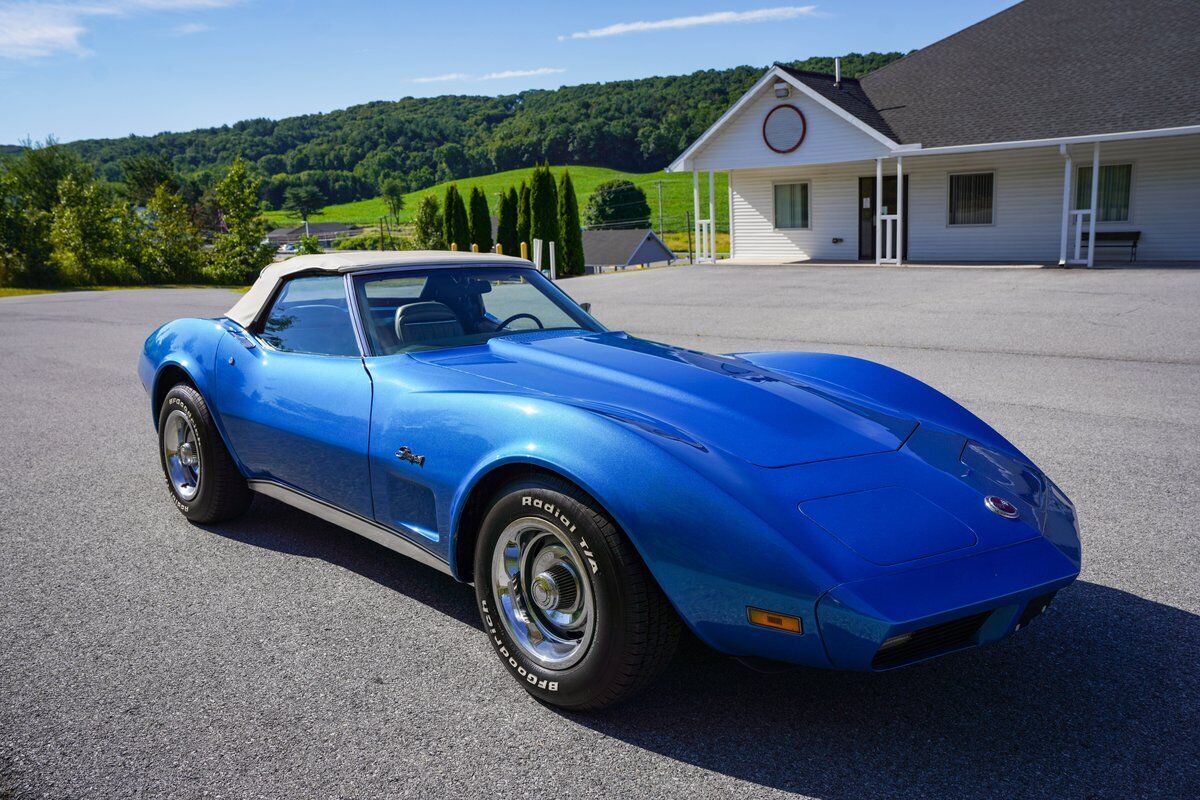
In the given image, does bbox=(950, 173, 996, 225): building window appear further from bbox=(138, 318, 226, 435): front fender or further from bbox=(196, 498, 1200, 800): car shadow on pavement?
bbox=(138, 318, 226, 435): front fender

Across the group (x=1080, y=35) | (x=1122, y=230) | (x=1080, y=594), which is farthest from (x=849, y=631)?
(x=1080, y=35)

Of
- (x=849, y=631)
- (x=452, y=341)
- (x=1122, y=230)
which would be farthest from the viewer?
(x=1122, y=230)

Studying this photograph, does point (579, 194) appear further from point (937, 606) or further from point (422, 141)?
point (937, 606)

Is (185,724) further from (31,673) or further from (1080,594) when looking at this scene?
(1080,594)

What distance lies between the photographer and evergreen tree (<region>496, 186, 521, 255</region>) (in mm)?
31266

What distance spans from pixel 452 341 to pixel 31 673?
2.00m

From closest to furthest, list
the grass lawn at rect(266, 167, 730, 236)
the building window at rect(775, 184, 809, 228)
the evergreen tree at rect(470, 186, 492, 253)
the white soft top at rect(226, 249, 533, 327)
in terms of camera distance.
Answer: the white soft top at rect(226, 249, 533, 327), the building window at rect(775, 184, 809, 228), the evergreen tree at rect(470, 186, 492, 253), the grass lawn at rect(266, 167, 730, 236)

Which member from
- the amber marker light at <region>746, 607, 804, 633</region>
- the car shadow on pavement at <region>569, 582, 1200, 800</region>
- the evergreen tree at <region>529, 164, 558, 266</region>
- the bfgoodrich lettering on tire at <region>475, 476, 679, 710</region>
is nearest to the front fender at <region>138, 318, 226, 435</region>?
the bfgoodrich lettering on tire at <region>475, 476, 679, 710</region>

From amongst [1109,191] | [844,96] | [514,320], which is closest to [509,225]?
[844,96]

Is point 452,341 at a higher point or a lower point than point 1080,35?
lower

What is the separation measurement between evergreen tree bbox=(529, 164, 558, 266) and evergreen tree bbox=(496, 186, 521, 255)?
180cm

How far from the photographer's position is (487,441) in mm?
3104

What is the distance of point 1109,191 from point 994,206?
2.55 m

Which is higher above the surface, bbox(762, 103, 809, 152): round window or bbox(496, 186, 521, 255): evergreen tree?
bbox(762, 103, 809, 152): round window
